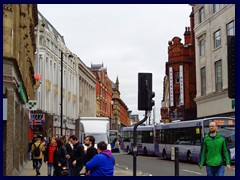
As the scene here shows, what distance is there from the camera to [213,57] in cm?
4181

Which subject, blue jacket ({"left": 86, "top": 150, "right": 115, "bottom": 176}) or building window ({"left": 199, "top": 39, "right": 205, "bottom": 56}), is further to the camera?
building window ({"left": 199, "top": 39, "right": 205, "bottom": 56})

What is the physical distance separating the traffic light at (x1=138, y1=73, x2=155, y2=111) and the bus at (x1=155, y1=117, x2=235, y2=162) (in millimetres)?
16382

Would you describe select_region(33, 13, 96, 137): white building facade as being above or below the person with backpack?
above

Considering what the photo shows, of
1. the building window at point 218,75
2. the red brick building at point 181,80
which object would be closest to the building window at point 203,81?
A: the building window at point 218,75

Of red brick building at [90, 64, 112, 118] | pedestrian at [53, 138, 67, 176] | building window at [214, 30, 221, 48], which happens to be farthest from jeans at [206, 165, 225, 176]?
red brick building at [90, 64, 112, 118]

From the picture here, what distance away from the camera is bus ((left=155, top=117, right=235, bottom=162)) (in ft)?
88.5

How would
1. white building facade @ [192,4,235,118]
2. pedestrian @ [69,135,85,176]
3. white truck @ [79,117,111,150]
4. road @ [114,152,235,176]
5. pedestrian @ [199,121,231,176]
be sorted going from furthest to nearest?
white building facade @ [192,4,235,118] < white truck @ [79,117,111,150] < road @ [114,152,235,176] < pedestrian @ [69,135,85,176] < pedestrian @ [199,121,231,176]

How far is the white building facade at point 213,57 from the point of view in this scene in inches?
1540

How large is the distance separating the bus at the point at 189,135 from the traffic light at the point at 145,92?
1638 centimetres

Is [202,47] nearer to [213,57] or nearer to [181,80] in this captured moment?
[213,57]

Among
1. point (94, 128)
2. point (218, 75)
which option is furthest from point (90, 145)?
point (218, 75)

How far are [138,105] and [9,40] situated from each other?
827 centimetres

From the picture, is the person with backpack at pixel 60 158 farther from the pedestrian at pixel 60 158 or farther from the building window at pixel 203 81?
the building window at pixel 203 81

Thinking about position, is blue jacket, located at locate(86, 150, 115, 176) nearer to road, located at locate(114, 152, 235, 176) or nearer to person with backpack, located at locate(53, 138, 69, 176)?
person with backpack, located at locate(53, 138, 69, 176)
